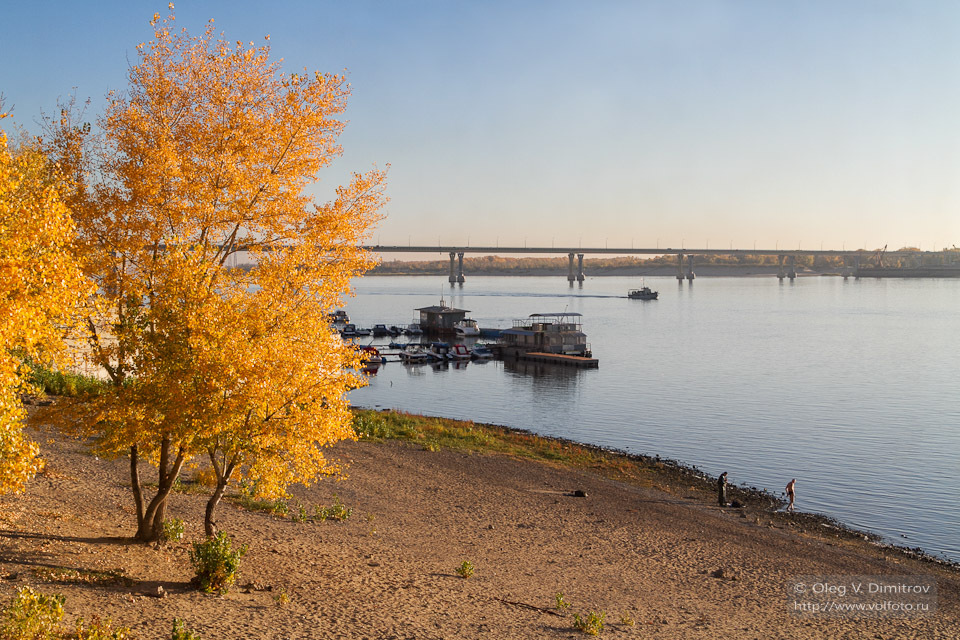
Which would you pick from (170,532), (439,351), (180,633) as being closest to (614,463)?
(170,532)

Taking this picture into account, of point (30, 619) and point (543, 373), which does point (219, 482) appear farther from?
point (543, 373)

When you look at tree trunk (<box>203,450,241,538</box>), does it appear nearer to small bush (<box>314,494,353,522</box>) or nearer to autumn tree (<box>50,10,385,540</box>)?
autumn tree (<box>50,10,385,540</box>)

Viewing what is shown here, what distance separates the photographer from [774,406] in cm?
5694

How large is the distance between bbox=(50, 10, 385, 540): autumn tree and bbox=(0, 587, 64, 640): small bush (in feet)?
12.7

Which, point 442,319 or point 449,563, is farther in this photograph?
point 442,319

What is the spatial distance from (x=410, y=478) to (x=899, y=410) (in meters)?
43.4

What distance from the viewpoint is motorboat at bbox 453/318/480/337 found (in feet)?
383

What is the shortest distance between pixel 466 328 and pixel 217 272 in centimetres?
10340

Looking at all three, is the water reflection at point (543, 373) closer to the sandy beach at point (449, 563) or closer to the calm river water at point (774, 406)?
the calm river water at point (774, 406)

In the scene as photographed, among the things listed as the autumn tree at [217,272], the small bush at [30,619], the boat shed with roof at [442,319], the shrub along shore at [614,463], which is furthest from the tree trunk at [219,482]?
the boat shed with roof at [442,319]

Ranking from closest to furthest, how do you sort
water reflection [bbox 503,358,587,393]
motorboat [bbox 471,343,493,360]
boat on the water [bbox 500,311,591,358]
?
water reflection [bbox 503,358,587,393], boat on the water [bbox 500,311,591,358], motorboat [bbox 471,343,493,360]

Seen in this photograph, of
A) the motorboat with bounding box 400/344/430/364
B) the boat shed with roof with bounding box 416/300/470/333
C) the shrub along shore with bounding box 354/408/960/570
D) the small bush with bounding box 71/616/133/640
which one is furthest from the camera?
the boat shed with roof with bounding box 416/300/470/333

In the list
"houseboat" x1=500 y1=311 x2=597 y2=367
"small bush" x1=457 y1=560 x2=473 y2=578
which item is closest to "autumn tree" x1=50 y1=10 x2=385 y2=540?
"small bush" x1=457 y1=560 x2=473 y2=578

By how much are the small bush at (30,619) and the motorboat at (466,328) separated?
106218 millimetres
